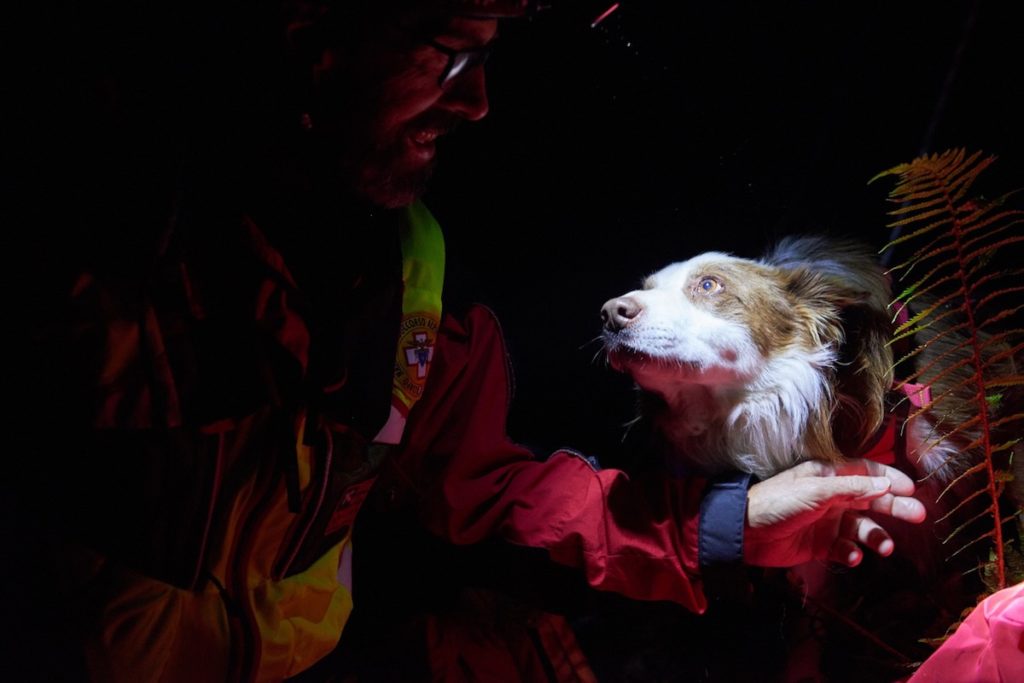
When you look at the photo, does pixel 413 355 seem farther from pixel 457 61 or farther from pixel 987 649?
pixel 987 649

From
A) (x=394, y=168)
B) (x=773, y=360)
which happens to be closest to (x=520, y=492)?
(x=773, y=360)

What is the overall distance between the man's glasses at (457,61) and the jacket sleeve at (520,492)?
48 cm

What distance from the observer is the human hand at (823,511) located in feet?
3.66

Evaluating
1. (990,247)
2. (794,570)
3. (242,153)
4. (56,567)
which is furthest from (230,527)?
(990,247)

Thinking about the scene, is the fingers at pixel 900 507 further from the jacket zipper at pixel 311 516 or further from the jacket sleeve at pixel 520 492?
the jacket zipper at pixel 311 516

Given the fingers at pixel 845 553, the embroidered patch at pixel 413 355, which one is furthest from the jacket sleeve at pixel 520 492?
the fingers at pixel 845 553

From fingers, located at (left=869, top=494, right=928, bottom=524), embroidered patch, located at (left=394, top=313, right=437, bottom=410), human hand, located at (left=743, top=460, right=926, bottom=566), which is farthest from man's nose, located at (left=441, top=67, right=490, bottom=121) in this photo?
fingers, located at (left=869, top=494, right=928, bottom=524)

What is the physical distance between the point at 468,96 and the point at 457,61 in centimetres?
8

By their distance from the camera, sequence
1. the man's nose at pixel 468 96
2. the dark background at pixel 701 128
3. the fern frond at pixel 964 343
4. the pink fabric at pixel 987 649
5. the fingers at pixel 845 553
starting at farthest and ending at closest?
the dark background at pixel 701 128
the fingers at pixel 845 553
the man's nose at pixel 468 96
the fern frond at pixel 964 343
the pink fabric at pixel 987 649

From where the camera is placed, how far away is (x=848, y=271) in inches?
49.2

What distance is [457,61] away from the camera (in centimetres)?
101

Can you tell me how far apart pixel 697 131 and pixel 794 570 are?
0.89m

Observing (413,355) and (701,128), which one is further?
(701,128)

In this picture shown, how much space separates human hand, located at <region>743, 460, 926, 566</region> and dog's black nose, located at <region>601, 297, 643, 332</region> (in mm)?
359
